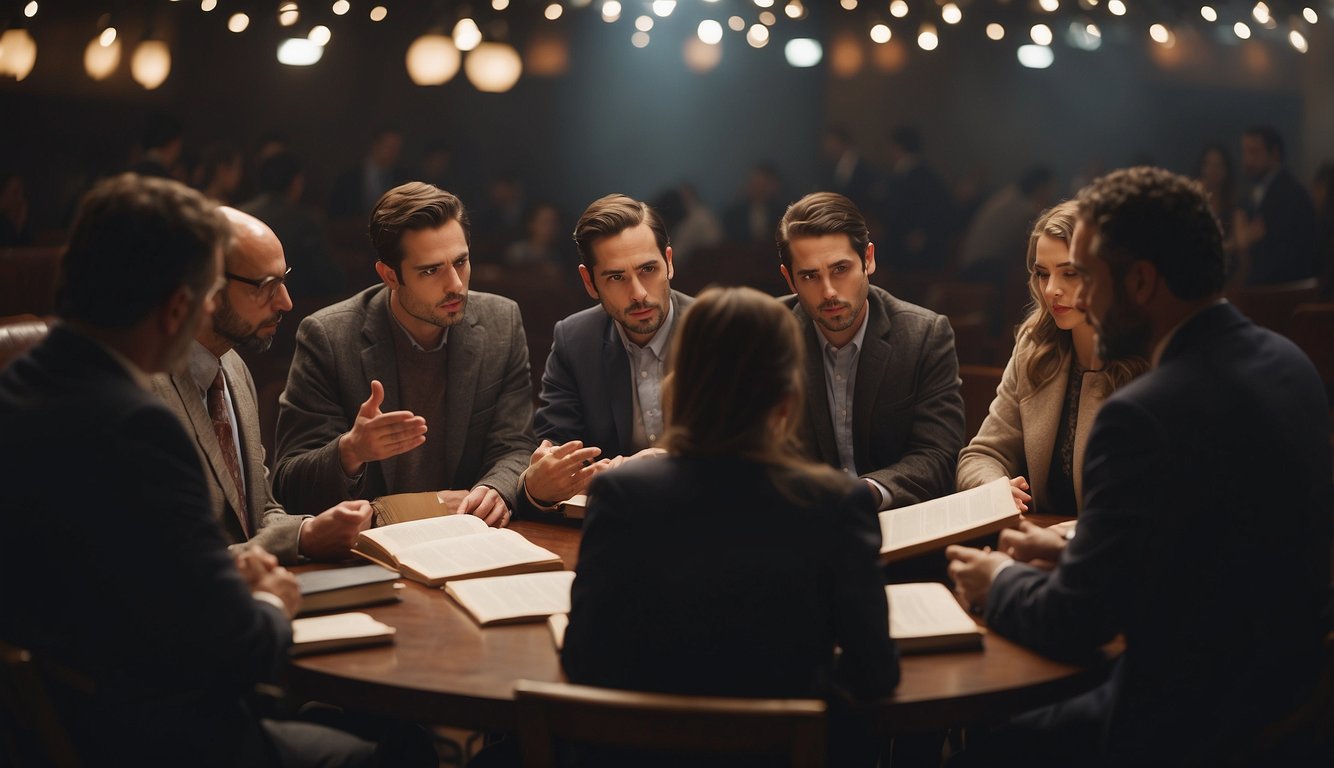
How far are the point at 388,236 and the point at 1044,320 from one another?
5.51 feet

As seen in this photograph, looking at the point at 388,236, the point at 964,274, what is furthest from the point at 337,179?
the point at 388,236

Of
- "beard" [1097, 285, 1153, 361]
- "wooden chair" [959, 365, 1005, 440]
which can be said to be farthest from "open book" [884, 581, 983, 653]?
"wooden chair" [959, 365, 1005, 440]

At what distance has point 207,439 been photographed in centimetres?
261

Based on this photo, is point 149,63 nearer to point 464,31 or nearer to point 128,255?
point 464,31

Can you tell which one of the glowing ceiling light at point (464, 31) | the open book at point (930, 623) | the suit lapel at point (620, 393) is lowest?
the open book at point (930, 623)

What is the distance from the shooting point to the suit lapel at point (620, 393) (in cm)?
329

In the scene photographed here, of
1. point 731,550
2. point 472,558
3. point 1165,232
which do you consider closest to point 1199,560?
point 1165,232

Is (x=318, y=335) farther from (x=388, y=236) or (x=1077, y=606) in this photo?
(x=1077, y=606)

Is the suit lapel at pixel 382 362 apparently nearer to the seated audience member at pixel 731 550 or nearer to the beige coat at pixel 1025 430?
the beige coat at pixel 1025 430

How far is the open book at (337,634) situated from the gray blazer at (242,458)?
341 mm

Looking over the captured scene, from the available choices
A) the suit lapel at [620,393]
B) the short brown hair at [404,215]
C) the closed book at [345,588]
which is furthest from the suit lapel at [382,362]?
the closed book at [345,588]

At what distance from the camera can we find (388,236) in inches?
129

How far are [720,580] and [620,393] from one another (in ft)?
5.34

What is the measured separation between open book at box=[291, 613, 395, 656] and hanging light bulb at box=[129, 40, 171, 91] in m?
8.35
